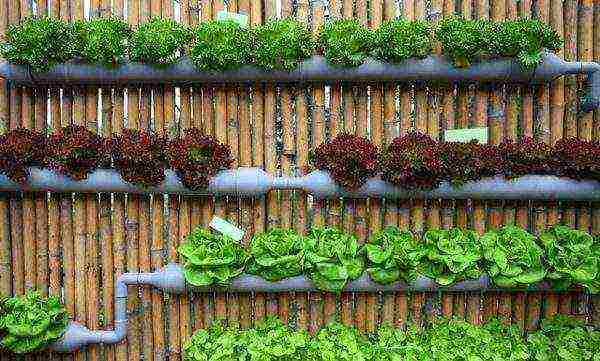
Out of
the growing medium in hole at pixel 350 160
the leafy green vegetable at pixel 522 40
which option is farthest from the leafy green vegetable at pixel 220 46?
the leafy green vegetable at pixel 522 40

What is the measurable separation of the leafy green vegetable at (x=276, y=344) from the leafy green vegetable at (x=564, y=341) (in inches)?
54.8

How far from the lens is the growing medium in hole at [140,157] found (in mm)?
3852

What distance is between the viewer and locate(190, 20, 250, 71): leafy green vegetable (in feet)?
12.7

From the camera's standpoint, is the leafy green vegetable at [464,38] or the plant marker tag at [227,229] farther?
the plant marker tag at [227,229]

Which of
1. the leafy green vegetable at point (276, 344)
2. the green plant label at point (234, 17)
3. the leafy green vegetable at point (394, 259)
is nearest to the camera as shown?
the leafy green vegetable at point (276, 344)

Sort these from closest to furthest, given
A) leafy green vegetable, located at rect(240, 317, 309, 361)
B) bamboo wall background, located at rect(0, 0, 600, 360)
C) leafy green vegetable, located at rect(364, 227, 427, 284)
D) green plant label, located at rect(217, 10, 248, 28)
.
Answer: leafy green vegetable, located at rect(240, 317, 309, 361), leafy green vegetable, located at rect(364, 227, 427, 284), green plant label, located at rect(217, 10, 248, 28), bamboo wall background, located at rect(0, 0, 600, 360)

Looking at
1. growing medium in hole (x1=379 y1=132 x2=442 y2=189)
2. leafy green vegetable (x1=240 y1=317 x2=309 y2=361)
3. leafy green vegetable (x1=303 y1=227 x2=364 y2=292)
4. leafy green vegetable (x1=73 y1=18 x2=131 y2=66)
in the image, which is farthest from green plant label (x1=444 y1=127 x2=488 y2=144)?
leafy green vegetable (x1=73 y1=18 x2=131 y2=66)

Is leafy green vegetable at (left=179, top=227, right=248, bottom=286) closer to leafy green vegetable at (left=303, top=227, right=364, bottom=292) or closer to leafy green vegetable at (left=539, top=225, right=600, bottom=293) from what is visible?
leafy green vegetable at (left=303, top=227, right=364, bottom=292)

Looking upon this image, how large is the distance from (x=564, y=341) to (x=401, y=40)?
6.69 feet

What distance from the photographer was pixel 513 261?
3910 millimetres

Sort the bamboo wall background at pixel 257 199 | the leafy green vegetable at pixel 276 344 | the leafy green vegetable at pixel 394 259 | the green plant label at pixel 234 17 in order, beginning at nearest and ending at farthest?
the leafy green vegetable at pixel 276 344, the leafy green vegetable at pixel 394 259, the green plant label at pixel 234 17, the bamboo wall background at pixel 257 199

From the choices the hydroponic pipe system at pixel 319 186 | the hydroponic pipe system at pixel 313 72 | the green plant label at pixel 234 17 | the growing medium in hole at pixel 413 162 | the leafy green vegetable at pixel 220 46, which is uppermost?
the green plant label at pixel 234 17

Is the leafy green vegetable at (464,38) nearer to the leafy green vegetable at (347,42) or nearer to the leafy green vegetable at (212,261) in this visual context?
the leafy green vegetable at (347,42)

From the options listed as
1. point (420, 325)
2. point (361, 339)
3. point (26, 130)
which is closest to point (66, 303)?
point (26, 130)
